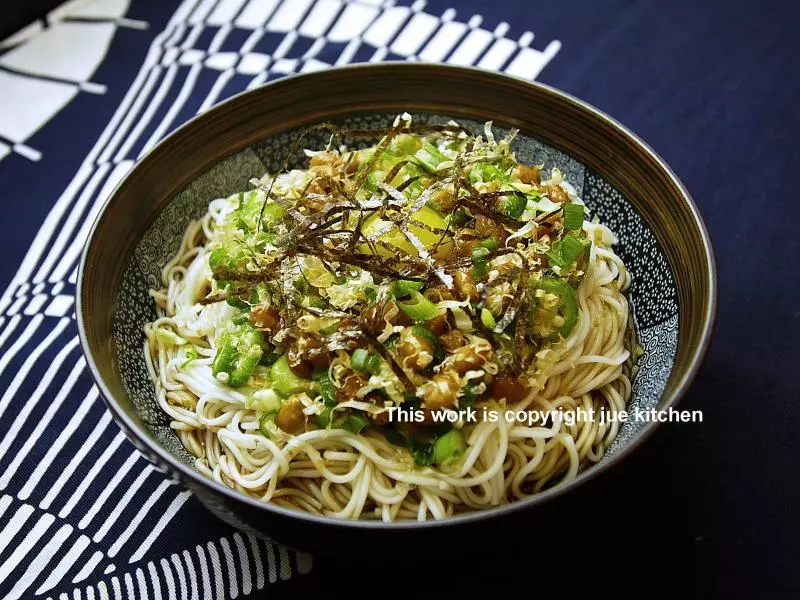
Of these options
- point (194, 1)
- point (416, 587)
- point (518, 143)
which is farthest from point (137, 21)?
point (416, 587)

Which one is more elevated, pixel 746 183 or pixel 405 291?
pixel 746 183

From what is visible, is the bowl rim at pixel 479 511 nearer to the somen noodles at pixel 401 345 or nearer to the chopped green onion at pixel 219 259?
the somen noodles at pixel 401 345

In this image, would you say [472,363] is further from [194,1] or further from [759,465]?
[194,1]

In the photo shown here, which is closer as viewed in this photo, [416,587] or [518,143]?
[416,587]

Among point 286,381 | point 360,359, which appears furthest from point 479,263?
point 286,381

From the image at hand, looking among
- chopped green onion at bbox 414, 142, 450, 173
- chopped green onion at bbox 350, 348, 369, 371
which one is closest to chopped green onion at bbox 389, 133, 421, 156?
chopped green onion at bbox 414, 142, 450, 173

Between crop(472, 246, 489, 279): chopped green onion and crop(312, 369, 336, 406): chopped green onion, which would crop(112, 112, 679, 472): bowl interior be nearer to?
crop(312, 369, 336, 406): chopped green onion
